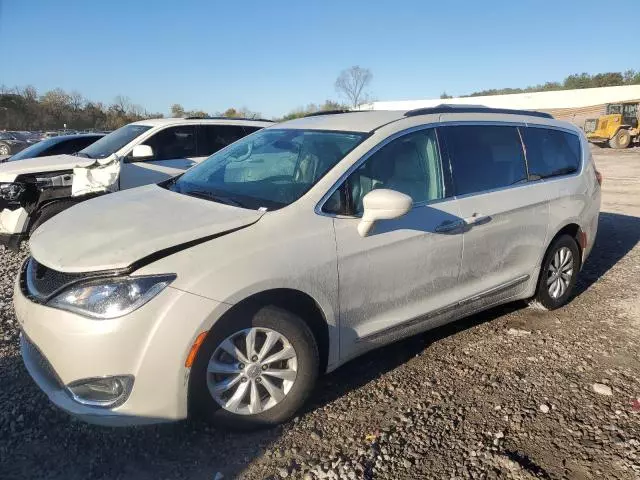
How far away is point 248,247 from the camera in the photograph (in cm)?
266

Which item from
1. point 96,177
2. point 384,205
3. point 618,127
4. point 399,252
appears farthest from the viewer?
point 618,127

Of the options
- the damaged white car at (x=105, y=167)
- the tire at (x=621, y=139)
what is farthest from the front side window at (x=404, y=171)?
the tire at (x=621, y=139)

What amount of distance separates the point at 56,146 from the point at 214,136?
3.73 metres

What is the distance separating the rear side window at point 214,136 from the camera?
7910 millimetres

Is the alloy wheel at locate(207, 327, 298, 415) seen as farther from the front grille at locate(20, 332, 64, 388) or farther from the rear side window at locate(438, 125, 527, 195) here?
the rear side window at locate(438, 125, 527, 195)

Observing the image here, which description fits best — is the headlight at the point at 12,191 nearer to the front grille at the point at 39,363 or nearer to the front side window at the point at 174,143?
the front side window at the point at 174,143

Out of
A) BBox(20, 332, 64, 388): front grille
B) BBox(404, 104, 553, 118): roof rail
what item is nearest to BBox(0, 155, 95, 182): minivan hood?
BBox(20, 332, 64, 388): front grille

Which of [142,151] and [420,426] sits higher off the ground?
[142,151]

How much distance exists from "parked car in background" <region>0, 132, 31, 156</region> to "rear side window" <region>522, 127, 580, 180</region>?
22497 millimetres

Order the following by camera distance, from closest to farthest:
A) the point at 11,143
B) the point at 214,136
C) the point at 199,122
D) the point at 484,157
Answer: the point at 484,157, the point at 199,122, the point at 214,136, the point at 11,143

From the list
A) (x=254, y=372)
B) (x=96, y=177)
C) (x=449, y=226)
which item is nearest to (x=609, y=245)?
(x=449, y=226)

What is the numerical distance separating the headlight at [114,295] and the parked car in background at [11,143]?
22.4m

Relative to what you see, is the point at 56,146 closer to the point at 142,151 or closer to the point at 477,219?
the point at 142,151

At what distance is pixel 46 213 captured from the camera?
5969 mm
